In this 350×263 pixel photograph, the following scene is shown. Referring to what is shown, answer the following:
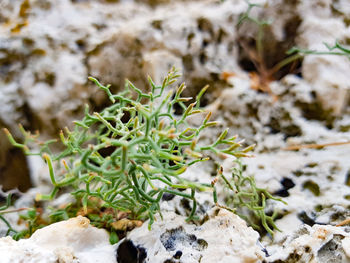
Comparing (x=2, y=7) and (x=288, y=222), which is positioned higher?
(x=2, y=7)

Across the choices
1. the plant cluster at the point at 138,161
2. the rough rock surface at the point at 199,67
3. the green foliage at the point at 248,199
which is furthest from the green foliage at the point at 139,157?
the rough rock surface at the point at 199,67

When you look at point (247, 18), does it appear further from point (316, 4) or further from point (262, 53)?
point (316, 4)

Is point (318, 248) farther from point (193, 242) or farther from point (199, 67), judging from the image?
point (199, 67)

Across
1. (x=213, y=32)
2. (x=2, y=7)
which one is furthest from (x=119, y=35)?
(x=2, y=7)

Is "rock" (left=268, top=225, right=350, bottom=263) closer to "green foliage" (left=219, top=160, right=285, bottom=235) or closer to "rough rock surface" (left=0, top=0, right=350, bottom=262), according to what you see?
"green foliage" (left=219, top=160, right=285, bottom=235)

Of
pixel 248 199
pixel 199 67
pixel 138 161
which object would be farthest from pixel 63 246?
pixel 199 67

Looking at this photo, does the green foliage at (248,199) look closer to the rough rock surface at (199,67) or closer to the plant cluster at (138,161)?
the plant cluster at (138,161)
